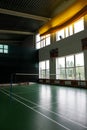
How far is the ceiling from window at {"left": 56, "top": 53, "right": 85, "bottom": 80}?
569 centimetres

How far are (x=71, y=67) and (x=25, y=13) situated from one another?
7.94 metres

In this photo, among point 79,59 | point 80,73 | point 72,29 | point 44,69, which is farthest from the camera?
point 44,69

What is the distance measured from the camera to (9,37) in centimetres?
2870

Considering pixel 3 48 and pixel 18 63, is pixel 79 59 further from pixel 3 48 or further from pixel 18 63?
pixel 3 48

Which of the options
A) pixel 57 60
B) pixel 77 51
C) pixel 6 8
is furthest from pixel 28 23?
Answer: pixel 77 51

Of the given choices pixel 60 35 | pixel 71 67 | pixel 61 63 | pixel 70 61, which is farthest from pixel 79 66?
pixel 60 35

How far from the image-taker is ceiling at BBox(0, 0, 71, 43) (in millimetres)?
15180

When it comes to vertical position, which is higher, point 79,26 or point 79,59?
point 79,26

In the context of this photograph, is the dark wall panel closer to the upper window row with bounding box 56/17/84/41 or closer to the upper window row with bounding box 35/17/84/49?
the upper window row with bounding box 35/17/84/49

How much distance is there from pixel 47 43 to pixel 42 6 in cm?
641

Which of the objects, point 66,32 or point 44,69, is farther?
point 44,69

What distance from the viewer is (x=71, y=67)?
1662 centimetres

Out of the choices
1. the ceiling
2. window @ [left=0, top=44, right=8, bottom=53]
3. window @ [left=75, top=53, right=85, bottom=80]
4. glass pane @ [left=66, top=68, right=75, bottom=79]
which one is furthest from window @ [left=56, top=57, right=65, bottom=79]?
window @ [left=0, top=44, right=8, bottom=53]

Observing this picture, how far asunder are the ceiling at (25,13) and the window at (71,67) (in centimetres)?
569
